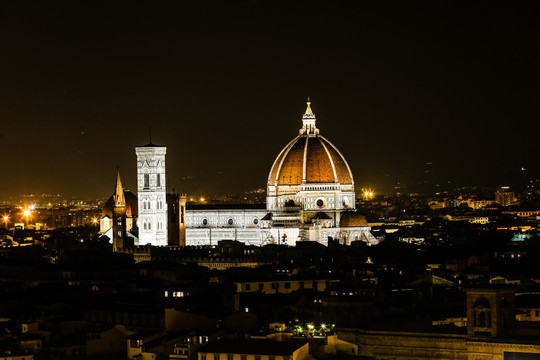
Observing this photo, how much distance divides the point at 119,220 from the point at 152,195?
11.4 feet

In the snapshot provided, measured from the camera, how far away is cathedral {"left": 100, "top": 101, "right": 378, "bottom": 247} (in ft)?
438

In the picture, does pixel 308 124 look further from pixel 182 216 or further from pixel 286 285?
pixel 286 285

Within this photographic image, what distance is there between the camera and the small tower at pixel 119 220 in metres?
127

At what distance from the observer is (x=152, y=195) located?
439 feet

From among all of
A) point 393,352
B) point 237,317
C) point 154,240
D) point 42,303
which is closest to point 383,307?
point 237,317

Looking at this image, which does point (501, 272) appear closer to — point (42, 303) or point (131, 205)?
point (42, 303)

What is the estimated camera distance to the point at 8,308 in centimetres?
7550

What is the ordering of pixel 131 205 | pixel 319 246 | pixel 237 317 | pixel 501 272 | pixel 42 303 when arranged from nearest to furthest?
pixel 237 317, pixel 42 303, pixel 501 272, pixel 319 246, pixel 131 205

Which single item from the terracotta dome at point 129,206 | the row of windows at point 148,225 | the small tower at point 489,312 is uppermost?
the terracotta dome at point 129,206

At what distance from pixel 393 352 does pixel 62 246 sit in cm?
8712

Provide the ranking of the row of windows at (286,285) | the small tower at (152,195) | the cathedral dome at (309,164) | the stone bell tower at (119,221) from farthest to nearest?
the cathedral dome at (309,164), the small tower at (152,195), the stone bell tower at (119,221), the row of windows at (286,285)

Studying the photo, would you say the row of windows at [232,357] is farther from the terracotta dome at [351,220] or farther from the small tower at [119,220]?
the terracotta dome at [351,220]

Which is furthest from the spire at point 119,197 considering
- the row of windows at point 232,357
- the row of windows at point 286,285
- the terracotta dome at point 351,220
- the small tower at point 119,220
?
the row of windows at point 232,357

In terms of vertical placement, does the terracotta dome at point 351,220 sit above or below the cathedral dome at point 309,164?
below
